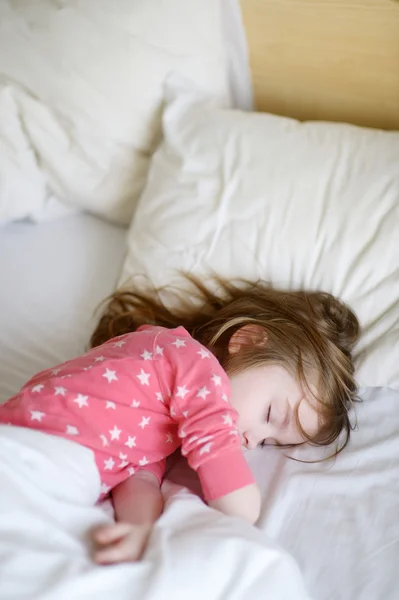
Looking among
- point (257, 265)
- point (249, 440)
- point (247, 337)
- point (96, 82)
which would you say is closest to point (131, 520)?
point (249, 440)

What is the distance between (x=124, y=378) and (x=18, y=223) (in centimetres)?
69

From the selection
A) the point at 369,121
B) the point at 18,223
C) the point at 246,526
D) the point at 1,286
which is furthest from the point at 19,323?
the point at 369,121

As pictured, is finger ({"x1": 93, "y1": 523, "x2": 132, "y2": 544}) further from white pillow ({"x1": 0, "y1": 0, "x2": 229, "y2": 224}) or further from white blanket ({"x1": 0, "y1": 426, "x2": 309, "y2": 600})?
white pillow ({"x1": 0, "y1": 0, "x2": 229, "y2": 224})

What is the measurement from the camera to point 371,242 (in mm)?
1060

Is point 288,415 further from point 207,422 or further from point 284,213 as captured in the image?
point 284,213

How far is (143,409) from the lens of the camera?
0.93 meters

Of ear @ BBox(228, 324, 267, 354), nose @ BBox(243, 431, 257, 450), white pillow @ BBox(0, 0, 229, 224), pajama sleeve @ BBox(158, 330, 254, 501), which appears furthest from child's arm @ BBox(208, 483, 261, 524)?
white pillow @ BBox(0, 0, 229, 224)

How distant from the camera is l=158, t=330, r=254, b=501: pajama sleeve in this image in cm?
85

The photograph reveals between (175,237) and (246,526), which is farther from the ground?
(175,237)

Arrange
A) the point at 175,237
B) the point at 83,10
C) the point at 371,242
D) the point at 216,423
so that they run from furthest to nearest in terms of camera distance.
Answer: the point at 83,10
the point at 175,237
the point at 371,242
the point at 216,423

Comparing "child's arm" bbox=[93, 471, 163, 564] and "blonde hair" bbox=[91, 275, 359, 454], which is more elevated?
"blonde hair" bbox=[91, 275, 359, 454]

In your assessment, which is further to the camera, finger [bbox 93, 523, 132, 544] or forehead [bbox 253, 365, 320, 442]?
forehead [bbox 253, 365, 320, 442]

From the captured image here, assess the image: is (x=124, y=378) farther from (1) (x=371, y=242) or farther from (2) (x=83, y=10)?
(2) (x=83, y=10)

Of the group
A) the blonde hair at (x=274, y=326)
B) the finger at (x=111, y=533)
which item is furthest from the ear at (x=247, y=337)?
the finger at (x=111, y=533)
